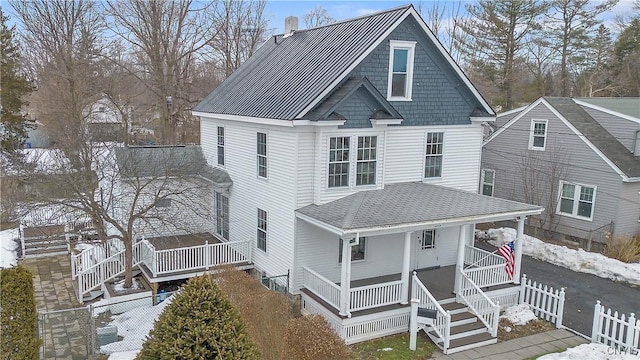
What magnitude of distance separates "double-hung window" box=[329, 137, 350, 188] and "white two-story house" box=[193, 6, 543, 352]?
3 cm

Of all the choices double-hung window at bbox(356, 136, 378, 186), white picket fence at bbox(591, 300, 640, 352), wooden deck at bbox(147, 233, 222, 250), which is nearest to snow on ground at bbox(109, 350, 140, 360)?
wooden deck at bbox(147, 233, 222, 250)

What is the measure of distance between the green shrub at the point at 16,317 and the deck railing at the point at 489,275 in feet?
36.0

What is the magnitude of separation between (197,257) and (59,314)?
4221mm

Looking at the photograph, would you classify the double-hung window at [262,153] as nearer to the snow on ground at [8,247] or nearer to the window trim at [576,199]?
A: the snow on ground at [8,247]

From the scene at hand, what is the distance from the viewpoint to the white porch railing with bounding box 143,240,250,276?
48.7 feet

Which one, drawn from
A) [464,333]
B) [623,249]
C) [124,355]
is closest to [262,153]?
[124,355]

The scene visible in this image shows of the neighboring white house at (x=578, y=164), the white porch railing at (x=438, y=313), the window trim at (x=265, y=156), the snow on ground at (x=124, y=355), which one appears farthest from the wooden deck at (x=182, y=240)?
the neighboring white house at (x=578, y=164)

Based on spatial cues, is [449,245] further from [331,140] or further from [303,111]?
[303,111]

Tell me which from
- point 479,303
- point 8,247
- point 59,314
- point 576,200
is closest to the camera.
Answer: point 479,303

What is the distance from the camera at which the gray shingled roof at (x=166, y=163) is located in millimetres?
16016

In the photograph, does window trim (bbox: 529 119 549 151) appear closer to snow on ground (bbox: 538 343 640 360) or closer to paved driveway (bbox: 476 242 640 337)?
paved driveway (bbox: 476 242 640 337)

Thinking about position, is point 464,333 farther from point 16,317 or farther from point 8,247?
point 8,247

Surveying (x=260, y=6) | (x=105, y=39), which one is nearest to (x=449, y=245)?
(x=105, y=39)

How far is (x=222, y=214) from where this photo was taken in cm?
1819
